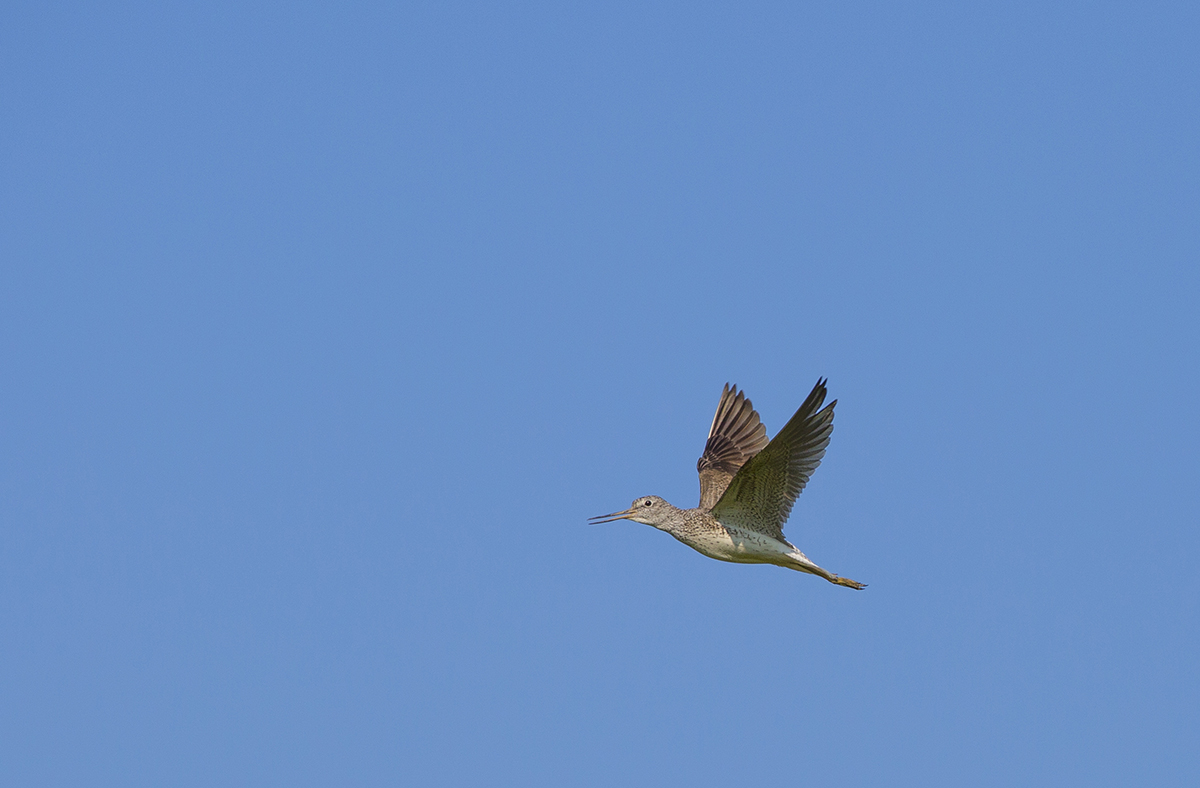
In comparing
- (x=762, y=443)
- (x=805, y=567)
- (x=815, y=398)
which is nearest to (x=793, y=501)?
(x=805, y=567)

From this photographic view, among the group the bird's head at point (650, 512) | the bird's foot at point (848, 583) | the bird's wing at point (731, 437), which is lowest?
the bird's foot at point (848, 583)

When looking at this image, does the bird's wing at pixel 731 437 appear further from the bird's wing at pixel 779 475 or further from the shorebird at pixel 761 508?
the bird's wing at pixel 779 475

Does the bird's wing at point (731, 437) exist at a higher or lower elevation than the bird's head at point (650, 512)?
higher

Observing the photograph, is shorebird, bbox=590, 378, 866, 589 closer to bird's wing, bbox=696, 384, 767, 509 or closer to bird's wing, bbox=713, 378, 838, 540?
bird's wing, bbox=713, 378, 838, 540

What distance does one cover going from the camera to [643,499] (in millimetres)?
22828

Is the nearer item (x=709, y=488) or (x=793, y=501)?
(x=793, y=501)

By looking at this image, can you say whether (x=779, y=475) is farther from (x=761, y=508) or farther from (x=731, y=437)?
(x=731, y=437)

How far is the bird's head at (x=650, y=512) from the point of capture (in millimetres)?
22500

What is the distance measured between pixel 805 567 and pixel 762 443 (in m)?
4.53

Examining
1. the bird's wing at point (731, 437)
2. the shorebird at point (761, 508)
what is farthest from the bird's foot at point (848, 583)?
the bird's wing at point (731, 437)

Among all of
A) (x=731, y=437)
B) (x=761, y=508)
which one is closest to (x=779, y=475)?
(x=761, y=508)

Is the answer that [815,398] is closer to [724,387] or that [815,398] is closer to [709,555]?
[709,555]

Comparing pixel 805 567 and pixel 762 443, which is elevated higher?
pixel 762 443

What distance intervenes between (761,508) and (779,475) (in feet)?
2.31
